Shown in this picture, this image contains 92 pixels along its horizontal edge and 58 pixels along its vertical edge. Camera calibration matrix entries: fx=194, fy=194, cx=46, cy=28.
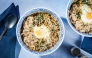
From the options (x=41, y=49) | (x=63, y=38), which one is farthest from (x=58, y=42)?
(x=41, y=49)

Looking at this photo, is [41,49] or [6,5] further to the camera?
[6,5]

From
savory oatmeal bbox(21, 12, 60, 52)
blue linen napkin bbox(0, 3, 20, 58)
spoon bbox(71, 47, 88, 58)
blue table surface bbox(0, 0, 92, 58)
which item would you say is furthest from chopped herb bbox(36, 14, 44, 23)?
spoon bbox(71, 47, 88, 58)

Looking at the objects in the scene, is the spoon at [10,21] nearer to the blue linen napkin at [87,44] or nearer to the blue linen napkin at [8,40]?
the blue linen napkin at [8,40]

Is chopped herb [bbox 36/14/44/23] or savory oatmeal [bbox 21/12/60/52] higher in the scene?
chopped herb [bbox 36/14/44/23]

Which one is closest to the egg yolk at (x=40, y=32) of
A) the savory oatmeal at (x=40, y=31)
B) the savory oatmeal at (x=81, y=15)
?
the savory oatmeal at (x=40, y=31)

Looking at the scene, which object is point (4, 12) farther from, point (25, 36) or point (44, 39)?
point (44, 39)

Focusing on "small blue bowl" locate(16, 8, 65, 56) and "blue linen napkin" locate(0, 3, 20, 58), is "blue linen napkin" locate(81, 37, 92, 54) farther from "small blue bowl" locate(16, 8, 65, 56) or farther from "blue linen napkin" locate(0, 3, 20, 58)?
"blue linen napkin" locate(0, 3, 20, 58)
